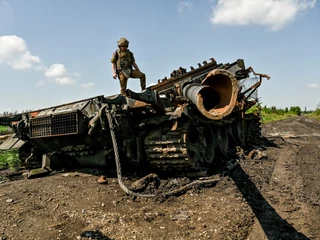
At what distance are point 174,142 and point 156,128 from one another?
64 centimetres

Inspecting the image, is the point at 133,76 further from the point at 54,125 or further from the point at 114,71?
the point at 54,125

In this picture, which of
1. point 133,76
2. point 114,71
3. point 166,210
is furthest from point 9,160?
point 166,210

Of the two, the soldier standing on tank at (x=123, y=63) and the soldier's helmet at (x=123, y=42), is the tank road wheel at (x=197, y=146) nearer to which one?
the soldier standing on tank at (x=123, y=63)

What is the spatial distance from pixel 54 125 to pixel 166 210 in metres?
3.41

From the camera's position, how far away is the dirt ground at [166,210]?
14.1 ft

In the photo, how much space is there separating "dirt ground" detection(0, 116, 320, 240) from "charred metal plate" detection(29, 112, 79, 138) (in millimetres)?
964

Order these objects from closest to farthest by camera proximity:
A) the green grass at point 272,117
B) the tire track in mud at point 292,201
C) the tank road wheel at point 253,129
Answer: the tire track in mud at point 292,201 < the tank road wheel at point 253,129 < the green grass at point 272,117

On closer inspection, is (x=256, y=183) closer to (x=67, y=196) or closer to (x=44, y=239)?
(x=67, y=196)

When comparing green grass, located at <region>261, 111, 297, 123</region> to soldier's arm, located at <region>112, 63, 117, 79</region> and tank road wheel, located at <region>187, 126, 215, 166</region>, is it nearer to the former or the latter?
tank road wheel, located at <region>187, 126, 215, 166</region>

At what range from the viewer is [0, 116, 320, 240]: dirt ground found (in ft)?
14.1

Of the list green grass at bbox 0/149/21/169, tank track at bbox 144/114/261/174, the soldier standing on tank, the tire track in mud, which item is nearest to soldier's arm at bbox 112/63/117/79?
the soldier standing on tank

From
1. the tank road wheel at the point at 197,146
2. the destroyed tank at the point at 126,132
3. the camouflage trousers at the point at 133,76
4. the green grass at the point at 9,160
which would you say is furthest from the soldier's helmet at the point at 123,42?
the green grass at the point at 9,160

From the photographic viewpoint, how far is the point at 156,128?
685 cm

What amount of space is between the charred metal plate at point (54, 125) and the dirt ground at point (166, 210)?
96cm
